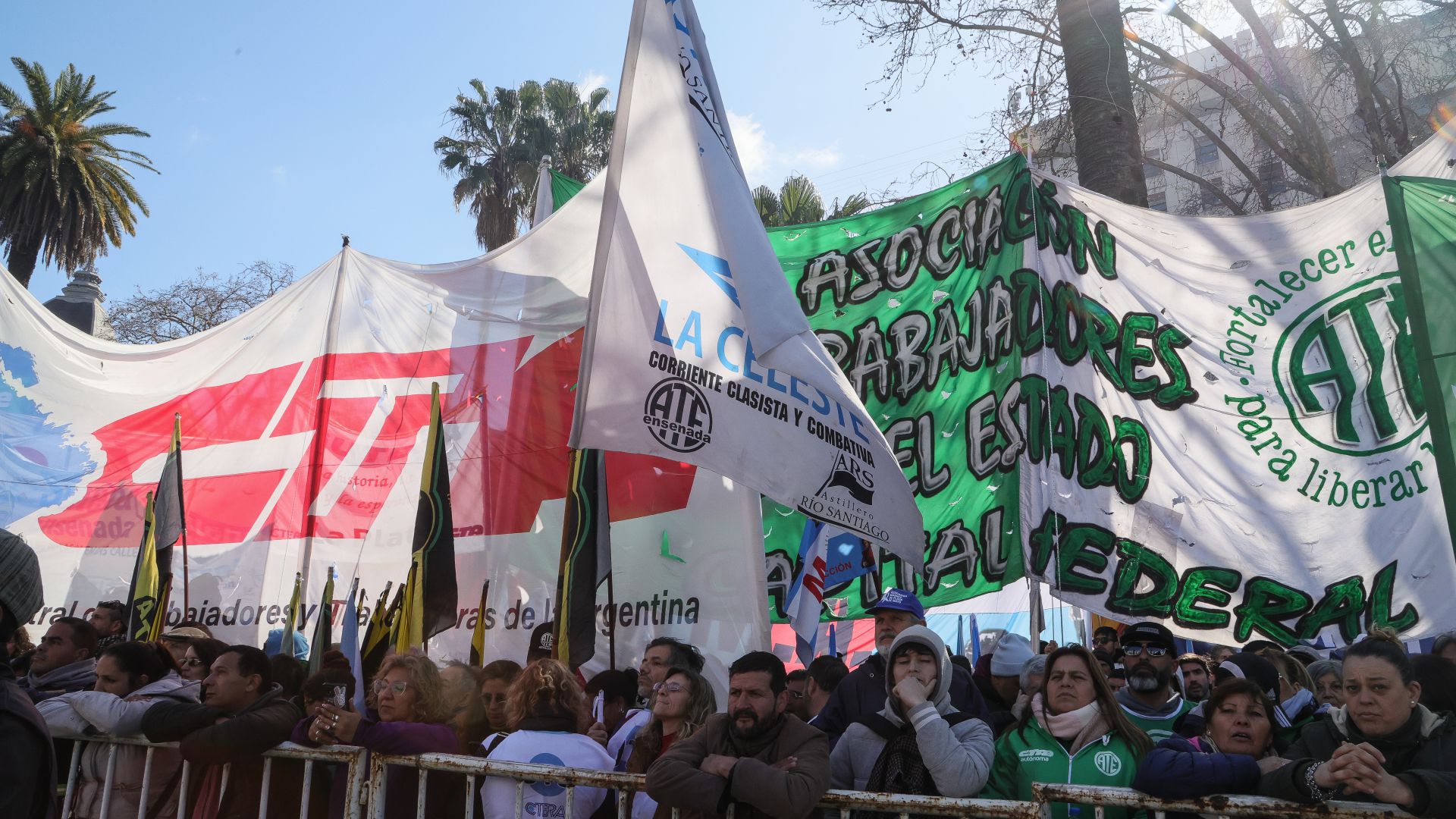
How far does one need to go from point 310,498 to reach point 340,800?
4600 mm

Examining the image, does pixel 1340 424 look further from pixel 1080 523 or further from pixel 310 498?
Answer: pixel 310 498

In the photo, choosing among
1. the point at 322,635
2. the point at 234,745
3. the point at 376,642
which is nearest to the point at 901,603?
the point at 234,745

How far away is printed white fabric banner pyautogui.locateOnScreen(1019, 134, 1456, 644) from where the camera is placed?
5.54 meters

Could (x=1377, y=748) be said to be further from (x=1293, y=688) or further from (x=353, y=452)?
(x=353, y=452)

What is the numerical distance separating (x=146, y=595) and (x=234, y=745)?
425cm

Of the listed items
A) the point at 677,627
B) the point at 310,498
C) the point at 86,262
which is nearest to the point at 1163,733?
→ the point at 677,627

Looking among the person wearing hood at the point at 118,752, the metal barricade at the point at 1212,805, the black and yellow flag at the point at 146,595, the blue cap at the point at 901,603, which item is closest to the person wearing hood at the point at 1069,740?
the metal barricade at the point at 1212,805

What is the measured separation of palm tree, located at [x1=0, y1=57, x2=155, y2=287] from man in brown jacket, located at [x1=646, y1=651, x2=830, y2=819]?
1081 inches

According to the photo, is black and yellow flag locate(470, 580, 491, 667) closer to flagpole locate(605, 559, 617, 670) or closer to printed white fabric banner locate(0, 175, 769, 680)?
printed white fabric banner locate(0, 175, 769, 680)

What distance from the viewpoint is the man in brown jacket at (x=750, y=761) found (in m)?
3.31

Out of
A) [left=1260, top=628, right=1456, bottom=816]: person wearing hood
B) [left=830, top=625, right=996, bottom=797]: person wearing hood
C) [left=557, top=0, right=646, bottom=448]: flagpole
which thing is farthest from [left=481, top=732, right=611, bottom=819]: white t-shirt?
[left=1260, top=628, right=1456, bottom=816]: person wearing hood

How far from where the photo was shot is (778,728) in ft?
12.0

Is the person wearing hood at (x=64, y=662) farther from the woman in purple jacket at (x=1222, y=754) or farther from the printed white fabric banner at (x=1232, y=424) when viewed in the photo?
the printed white fabric banner at (x=1232, y=424)

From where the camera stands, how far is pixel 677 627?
6.32 metres
